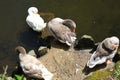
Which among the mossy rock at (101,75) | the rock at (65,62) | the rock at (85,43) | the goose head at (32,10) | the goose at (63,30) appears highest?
the goose head at (32,10)

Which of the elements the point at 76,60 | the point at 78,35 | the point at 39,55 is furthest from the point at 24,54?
the point at 78,35

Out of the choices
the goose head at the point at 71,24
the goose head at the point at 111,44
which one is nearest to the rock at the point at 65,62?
the goose head at the point at 71,24

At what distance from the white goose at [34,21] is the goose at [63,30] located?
0.56m

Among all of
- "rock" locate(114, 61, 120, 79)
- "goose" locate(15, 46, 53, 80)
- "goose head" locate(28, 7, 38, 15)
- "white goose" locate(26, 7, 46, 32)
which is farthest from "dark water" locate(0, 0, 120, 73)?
"rock" locate(114, 61, 120, 79)

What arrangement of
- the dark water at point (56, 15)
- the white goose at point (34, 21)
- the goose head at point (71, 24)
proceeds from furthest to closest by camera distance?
1. the white goose at point (34, 21)
2. the dark water at point (56, 15)
3. the goose head at point (71, 24)

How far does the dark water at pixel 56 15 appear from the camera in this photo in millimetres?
9742

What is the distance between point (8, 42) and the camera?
9758 millimetres

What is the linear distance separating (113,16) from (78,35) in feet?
4.04

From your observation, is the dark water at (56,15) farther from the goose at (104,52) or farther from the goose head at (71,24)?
the goose at (104,52)

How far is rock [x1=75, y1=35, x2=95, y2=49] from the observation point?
356 inches

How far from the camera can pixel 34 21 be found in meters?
9.96

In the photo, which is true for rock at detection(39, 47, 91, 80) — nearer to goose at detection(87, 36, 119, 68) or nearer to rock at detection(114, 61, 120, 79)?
goose at detection(87, 36, 119, 68)

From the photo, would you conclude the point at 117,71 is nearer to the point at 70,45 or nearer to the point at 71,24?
the point at 70,45

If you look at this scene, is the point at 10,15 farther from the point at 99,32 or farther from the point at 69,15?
the point at 99,32
